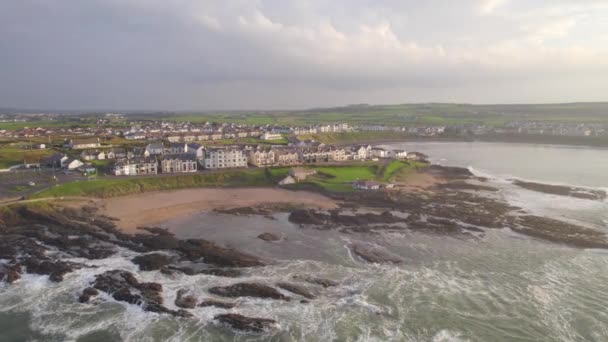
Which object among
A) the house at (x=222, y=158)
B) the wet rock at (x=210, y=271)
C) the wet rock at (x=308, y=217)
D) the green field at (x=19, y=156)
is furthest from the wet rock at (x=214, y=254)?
the green field at (x=19, y=156)

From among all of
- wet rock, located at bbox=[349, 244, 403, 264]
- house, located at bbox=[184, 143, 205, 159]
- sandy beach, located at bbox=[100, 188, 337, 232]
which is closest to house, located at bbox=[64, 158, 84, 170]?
sandy beach, located at bbox=[100, 188, 337, 232]

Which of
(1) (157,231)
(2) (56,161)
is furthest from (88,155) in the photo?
(1) (157,231)

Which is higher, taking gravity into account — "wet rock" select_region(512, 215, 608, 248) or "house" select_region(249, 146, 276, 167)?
"house" select_region(249, 146, 276, 167)

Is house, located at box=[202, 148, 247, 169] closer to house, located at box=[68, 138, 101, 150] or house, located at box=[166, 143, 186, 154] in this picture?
house, located at box=[166, 143, 186, 154]

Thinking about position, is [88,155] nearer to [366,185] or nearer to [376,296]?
[366,185]

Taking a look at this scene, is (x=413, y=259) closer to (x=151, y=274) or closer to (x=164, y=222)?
(x=151, y=274)

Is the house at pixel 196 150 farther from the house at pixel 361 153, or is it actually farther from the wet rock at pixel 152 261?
the wet rock at pixel 152 261
